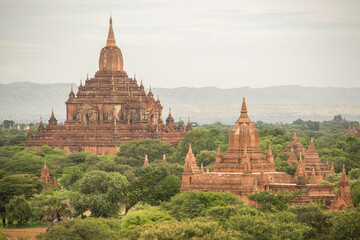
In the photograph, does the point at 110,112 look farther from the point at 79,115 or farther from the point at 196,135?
the point at 196,135

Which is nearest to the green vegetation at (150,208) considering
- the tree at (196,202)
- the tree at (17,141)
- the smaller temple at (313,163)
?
the tree at (196,202)

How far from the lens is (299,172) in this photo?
69.9 metres

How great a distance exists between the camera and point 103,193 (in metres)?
75.9

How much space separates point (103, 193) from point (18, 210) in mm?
5899

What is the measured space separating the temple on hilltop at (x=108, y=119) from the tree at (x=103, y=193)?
1844 inches

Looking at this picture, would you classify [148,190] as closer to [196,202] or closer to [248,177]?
[196,202]

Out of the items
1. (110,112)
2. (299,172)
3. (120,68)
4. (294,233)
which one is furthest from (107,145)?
(294,233)

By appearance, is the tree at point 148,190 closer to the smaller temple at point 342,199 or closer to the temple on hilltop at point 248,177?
the temple on hilltop at point 248,177

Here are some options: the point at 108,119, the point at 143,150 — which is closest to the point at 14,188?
the point at 143,150

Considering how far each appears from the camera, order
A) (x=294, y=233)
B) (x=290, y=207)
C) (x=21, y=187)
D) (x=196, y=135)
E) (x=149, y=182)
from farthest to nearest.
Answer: (x=196, y=135)
(x=21, y=187)
(x=149, y=182)
(x=290, y=207)
(x=294, y=233)

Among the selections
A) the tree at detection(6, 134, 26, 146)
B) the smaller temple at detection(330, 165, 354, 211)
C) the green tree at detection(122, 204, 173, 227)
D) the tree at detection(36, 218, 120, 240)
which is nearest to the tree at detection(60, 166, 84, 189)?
the green tree at detection(122, 204, 173, 227)

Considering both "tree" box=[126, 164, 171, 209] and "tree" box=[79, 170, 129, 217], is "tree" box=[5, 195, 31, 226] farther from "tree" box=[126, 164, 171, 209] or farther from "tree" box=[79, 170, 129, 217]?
"tree" box=[126, 164, 171, 209]

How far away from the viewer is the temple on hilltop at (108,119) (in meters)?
126

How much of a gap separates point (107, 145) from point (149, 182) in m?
Result: 51.4
